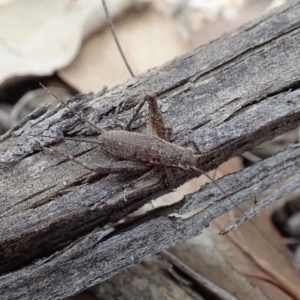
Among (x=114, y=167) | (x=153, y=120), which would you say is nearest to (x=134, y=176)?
(x=114, y=167)

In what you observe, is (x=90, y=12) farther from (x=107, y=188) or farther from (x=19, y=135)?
(x=107, y=188)

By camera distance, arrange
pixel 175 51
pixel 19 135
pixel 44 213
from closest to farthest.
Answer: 1. pixel 44 213
2. pixel 19 135
3. pixel 175 51

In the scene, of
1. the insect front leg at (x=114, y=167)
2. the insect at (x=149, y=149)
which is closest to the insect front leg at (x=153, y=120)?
the insect at (x=149, y=149)

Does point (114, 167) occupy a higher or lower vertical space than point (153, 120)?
lower

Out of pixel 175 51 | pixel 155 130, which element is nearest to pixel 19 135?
pixel 155 130

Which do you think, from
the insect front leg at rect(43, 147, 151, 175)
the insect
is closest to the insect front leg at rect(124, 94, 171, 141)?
the insect

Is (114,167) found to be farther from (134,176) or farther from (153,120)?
(153,120)

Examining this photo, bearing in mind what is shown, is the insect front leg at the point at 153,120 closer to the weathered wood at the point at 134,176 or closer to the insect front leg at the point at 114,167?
the weathered wood at the point at 134,176
